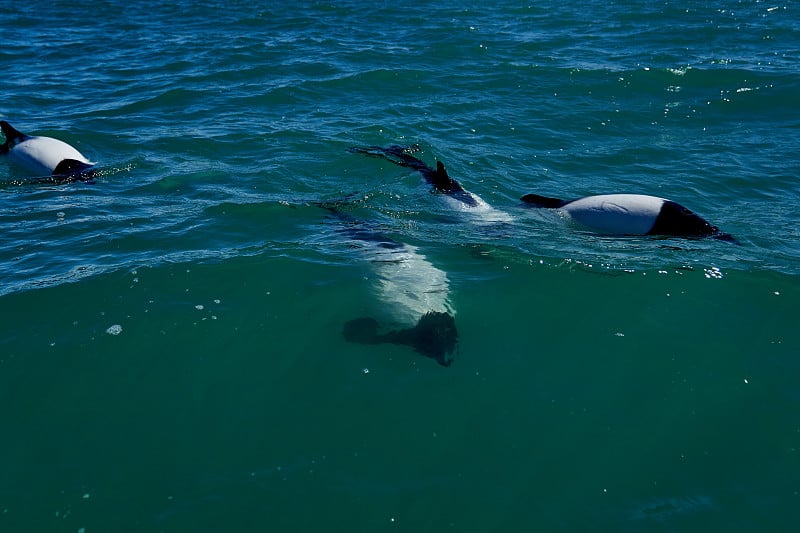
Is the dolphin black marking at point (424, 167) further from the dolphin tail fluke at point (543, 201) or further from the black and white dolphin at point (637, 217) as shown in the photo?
the black and white dolphin at point (637, 217)

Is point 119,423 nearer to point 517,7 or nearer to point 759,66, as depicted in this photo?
point 759,66

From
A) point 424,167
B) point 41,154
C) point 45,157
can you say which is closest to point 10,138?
point 41,154

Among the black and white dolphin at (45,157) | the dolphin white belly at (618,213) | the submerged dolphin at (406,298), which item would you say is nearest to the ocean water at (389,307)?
the submerged dolphin at (406,298)

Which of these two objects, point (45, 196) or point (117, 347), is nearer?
point (117, 347)

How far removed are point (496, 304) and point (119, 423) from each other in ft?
12.5

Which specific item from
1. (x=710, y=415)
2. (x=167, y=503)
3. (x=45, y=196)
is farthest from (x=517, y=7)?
(x=167, y=503)

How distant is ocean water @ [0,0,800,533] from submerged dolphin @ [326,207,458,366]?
14 centimetres

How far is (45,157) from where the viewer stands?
1112 centimetres

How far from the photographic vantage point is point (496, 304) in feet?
23.7

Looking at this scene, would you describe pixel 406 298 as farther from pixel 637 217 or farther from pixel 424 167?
pixel 424 167

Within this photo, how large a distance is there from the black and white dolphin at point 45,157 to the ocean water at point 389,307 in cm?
39

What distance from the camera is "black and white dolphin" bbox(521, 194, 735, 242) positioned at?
8297 mm

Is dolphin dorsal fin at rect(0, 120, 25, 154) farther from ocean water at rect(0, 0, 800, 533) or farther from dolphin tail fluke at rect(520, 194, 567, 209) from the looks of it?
dolphin tail fluke at rect(520, 194, 567, 209)

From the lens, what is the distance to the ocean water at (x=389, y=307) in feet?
16.3
